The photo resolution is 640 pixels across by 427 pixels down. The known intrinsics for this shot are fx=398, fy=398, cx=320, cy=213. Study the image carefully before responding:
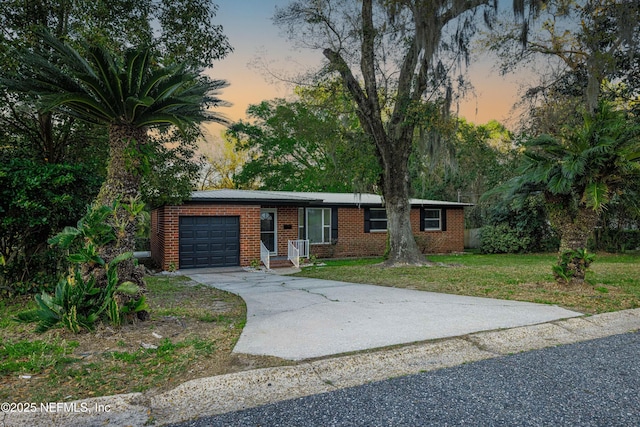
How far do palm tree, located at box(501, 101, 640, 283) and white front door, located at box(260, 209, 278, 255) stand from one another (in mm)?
9297

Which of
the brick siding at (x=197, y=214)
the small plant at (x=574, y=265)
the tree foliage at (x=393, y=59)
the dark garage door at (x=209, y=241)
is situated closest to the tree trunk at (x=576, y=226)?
the small plant at (x=574, y=265)

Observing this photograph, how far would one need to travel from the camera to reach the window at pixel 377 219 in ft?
58.9

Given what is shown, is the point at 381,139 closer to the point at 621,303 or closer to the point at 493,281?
the point at 493,281

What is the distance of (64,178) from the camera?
20.4 feet

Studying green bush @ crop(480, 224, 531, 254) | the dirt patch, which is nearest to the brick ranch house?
green bush @ crop(480, 224, 531, 254)

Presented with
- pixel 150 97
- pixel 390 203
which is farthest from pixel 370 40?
pixel 150 97

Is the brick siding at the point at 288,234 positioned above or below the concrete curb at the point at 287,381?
above

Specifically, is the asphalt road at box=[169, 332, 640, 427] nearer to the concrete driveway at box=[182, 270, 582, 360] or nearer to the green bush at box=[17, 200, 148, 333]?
the concrete driveway at box=[182, 270, 582, 360]

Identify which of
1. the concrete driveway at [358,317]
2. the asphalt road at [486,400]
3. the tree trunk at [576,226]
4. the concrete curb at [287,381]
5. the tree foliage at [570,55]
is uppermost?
the tree foliage at [570,55]

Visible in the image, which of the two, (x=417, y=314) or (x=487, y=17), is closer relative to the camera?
(x=417, y=314)

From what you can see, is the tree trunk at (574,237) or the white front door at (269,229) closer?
the tree trunk at (574,237)

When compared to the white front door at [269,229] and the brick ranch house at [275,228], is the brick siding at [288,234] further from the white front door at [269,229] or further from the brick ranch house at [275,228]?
the white front door at [269,229]

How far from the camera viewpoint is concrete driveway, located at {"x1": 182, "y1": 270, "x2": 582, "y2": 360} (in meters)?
4.36

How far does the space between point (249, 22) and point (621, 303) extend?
10.9m
